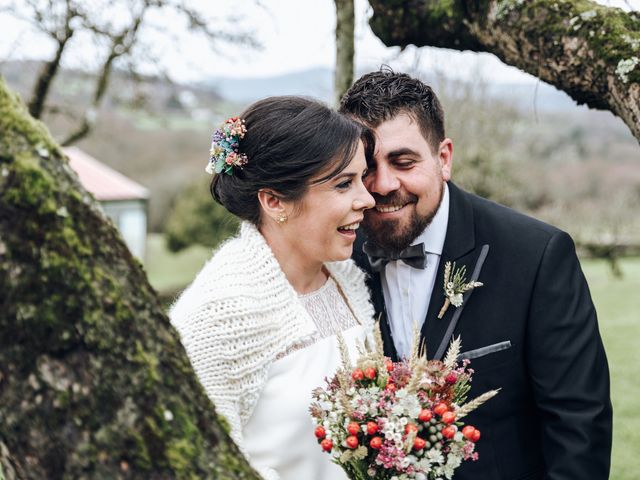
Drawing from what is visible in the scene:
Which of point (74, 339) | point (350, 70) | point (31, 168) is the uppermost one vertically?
point (350, 70)

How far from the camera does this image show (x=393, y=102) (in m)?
3.41

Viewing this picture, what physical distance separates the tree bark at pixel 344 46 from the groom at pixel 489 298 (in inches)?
65.9

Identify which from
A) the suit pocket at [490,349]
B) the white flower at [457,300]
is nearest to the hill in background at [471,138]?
the white flower at [457,300]

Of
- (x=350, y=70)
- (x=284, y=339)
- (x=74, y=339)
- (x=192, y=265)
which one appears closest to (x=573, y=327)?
(x=284, y=339)

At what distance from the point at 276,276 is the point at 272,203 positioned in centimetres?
32

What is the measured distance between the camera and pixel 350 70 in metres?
5.32

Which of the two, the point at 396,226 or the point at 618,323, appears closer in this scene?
the point at 396,226

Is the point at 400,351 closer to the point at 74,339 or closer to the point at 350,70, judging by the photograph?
the point at 74,339

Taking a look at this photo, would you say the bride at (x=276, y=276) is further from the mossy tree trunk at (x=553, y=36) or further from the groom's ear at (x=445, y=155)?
the mossy tree trunk at (x=553, y=36)

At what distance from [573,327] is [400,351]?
76 centimetres

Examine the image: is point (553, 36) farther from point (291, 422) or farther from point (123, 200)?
point (123, 200)

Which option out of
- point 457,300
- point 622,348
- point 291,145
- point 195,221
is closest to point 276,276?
point 291,145

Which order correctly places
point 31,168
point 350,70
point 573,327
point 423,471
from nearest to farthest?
point 31,168 → point 423,471 → point 573,327 → point 350,70

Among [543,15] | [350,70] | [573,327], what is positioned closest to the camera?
[573,327]
